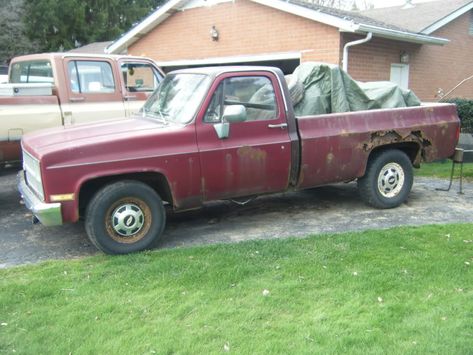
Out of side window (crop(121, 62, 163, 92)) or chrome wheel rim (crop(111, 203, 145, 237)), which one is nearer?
chrome wheel rim (crop(111, 203, 145, 237))

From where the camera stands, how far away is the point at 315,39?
Result: 40.1 feet

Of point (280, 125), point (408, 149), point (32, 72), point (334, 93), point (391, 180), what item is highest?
point (32, 72)

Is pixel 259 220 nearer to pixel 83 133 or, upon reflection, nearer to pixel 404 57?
pixel 83 133

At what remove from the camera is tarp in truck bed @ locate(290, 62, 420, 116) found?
676 cm

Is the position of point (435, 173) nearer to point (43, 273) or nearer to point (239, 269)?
point (239, 269)

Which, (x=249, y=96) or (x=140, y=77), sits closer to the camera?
(x=249, y=96)

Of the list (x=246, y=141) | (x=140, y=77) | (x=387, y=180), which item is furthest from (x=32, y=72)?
(x=387, y=180)

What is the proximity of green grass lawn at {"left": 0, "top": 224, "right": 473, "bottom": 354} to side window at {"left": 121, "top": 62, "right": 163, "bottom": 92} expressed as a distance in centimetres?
406

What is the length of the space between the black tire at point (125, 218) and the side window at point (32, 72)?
141 inches

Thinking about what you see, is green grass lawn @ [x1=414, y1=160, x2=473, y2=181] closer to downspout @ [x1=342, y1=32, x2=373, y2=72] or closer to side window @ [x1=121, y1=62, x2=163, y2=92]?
downspout @ [x1=342, y1=32, x2=373, y2=72]

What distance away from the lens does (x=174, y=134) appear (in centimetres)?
542

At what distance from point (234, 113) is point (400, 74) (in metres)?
9.98

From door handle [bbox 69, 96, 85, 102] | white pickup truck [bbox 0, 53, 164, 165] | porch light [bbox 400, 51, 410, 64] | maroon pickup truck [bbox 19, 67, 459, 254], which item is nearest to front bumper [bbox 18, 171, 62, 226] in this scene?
maroon pickup truck [bbox 19, 67, 459, 254]

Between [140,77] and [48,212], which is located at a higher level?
[140,77]
